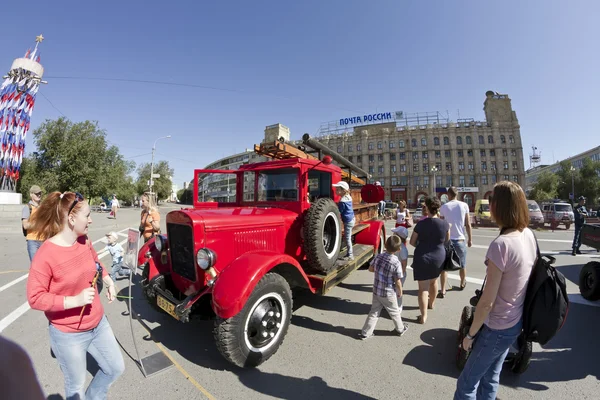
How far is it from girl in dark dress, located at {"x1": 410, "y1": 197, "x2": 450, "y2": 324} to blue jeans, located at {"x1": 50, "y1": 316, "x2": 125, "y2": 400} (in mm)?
3504

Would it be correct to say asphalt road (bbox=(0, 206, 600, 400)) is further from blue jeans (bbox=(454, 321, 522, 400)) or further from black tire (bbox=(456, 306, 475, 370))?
blue jeans (bbox=(454, 321, 522, 400))

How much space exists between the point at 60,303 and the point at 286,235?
8.59ft

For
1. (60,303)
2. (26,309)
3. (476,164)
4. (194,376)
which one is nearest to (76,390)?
(60,303)

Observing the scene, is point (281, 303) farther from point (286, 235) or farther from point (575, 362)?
point (575, 362)

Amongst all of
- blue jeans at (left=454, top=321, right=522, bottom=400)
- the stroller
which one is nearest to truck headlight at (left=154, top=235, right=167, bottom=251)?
blue jeans at (left=454, top=321, right=522, bottom=400)

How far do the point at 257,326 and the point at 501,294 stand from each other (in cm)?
225

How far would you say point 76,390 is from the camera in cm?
174

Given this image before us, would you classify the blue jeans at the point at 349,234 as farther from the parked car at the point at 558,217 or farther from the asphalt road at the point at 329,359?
the parked car at the point at 558,217

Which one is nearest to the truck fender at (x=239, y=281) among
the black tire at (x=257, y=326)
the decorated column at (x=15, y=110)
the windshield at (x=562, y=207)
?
the black tire at (x=257, y=326)

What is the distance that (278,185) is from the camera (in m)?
4.46

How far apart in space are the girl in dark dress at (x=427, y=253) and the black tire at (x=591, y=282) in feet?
9.64

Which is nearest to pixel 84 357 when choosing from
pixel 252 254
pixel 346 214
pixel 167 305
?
pixel 167 305

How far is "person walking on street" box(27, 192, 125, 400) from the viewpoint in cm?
162

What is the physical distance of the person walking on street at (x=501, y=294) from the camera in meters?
1.64
